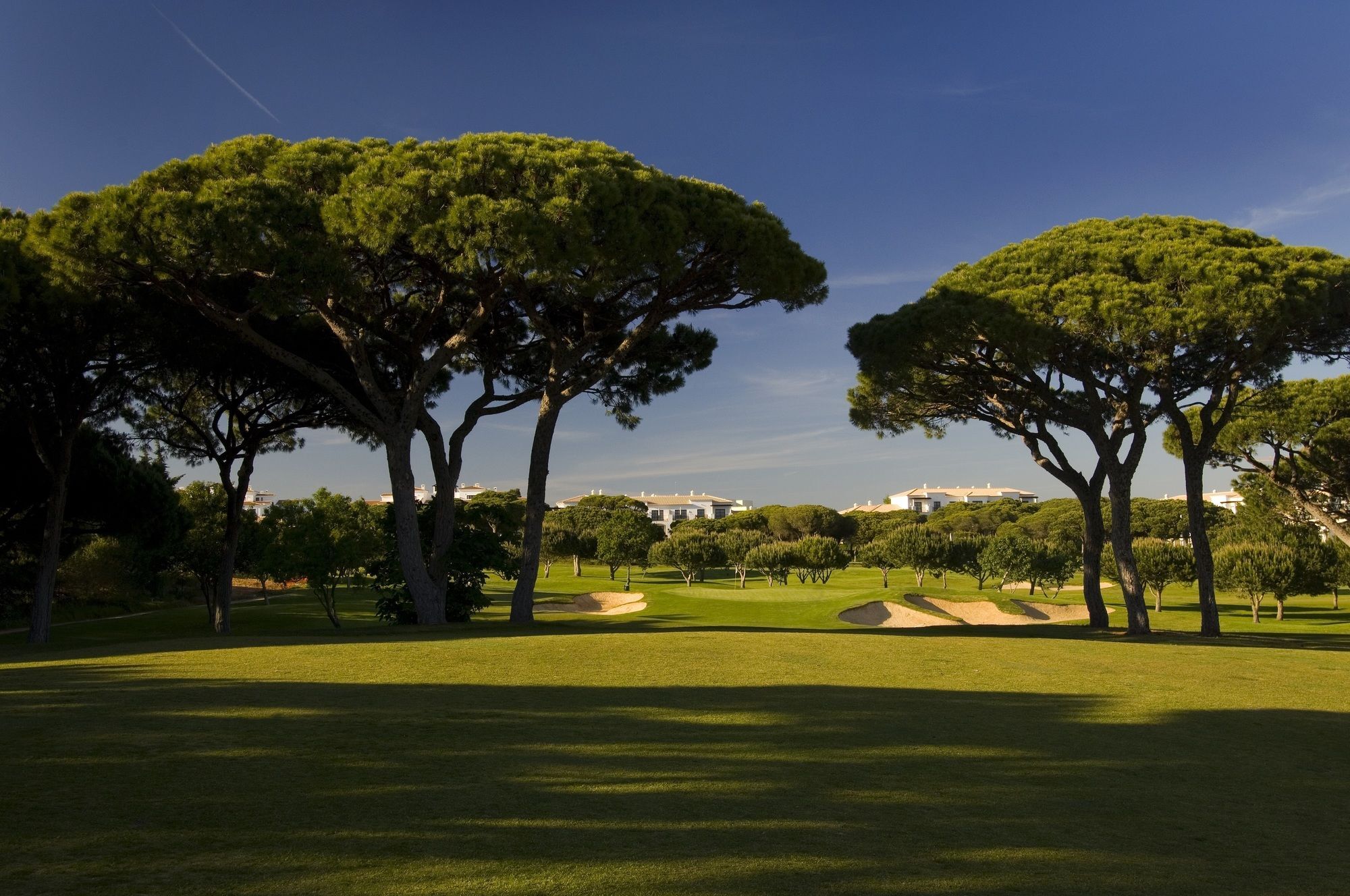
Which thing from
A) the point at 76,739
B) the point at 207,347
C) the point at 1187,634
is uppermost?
the point at 207,347

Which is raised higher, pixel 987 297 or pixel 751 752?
pixel 987 297

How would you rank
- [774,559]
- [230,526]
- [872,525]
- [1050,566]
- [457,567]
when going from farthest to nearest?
[872,525], [774,559], [1050,566], [230,526], [457,567]

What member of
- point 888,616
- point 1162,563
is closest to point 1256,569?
point 1162,563

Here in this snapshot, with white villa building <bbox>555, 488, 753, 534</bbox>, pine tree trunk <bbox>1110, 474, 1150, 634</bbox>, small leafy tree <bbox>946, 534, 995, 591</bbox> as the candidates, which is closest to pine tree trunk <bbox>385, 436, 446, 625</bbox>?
pine tree trunk <bbox>1110, 474, 1150, 634</bbox>

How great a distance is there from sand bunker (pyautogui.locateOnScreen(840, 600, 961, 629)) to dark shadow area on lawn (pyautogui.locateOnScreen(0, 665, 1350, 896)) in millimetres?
30613

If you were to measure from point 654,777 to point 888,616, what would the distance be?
117 feet

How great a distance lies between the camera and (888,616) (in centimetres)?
3966

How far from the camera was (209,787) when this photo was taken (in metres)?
5.07

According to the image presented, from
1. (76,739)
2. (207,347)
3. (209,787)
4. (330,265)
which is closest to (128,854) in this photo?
(209,787)

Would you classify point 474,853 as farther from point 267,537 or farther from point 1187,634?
point 267,537

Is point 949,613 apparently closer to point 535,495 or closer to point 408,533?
point 535,495

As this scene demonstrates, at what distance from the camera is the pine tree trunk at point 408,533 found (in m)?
19.0

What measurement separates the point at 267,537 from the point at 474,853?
3592cm

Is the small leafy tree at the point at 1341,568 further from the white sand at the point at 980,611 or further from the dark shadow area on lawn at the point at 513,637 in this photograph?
the dark shadow area on lawn at the point at 513,637
